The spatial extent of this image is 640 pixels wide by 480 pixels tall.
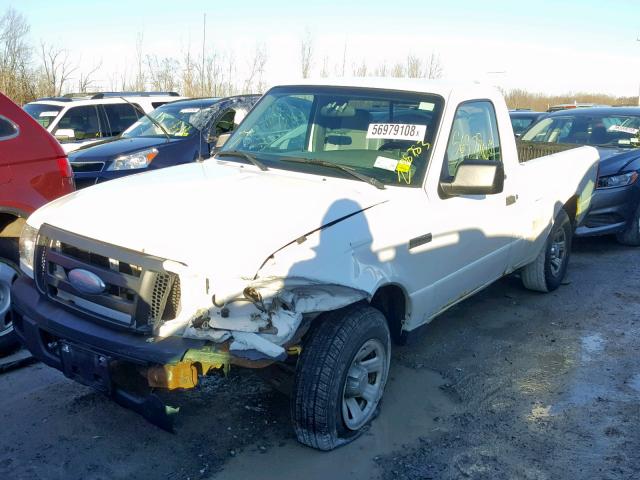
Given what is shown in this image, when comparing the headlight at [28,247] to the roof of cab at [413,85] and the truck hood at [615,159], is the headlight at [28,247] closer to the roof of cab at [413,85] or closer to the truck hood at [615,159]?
the roof of cab at [413,85]

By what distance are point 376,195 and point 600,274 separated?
14.3 feet

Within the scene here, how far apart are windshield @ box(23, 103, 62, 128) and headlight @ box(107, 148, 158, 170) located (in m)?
4.09

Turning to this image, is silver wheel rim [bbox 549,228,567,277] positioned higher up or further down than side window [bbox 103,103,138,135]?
further down

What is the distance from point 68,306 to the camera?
3203 millimetres

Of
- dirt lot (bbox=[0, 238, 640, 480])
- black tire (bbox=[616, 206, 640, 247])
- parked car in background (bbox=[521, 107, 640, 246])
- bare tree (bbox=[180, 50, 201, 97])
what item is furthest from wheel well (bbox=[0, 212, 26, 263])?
bare tree (bbox=[180, 50, 201, 97])

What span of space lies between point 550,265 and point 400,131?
2702mm

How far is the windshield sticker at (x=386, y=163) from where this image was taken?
387 cm

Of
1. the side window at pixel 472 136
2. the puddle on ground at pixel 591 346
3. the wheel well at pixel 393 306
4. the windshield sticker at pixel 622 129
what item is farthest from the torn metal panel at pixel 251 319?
the windshield sticker at pixel 622 129

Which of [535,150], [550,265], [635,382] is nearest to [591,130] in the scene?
[535,150]

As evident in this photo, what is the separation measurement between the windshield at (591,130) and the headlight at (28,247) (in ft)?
23.7

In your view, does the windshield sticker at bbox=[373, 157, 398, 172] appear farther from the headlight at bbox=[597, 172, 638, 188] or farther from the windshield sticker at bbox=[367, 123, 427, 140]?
the headlight at bbox=[597, 172, 638, 188]

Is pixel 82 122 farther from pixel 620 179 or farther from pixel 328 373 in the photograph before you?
pixel 328 373

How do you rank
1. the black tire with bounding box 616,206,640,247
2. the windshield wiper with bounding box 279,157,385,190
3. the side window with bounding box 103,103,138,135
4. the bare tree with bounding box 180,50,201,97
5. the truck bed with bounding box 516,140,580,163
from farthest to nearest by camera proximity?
the bare tree with bounding box 180,50,201,97 → the side window with bounding box 103,103,138,135 → the black tire with bounding box 616,206,640,247 → the truck bed with bounding box 516,140,580,163 → the windshield wiper with bounding box 279,157,385,190

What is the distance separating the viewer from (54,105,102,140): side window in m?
11.0
